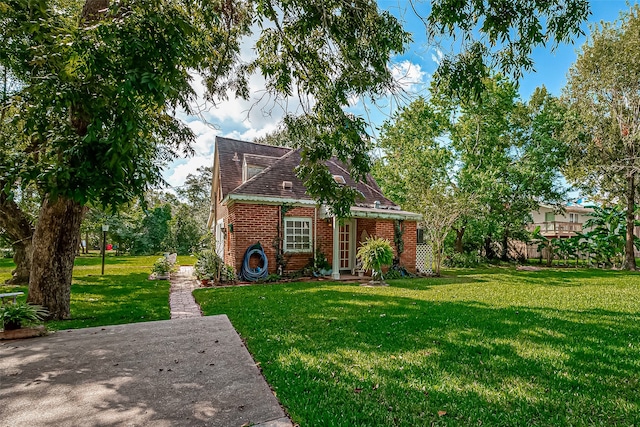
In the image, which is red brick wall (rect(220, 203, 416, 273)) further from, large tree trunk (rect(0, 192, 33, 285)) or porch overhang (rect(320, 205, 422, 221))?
large tree trunk (rect(0, 192, 33, 285))

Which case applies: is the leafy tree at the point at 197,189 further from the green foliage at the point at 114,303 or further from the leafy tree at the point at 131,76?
the leafy tree at the point at 131,76

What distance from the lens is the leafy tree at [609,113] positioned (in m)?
16.2

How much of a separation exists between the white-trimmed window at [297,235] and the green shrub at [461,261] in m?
10.2

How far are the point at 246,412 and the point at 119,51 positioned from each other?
12.9ft

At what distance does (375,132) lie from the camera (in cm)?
540

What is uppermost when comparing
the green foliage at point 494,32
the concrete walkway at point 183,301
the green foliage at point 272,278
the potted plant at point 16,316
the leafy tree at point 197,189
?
the leafy tree at point 197,189

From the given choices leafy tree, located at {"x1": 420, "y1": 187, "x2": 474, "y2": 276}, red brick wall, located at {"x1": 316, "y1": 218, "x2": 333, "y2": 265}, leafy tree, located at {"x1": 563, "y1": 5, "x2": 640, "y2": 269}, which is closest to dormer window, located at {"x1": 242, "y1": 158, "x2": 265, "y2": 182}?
red brick wall, located at {"x1": 316, "y1": 218, "x2": 333, "y2": 265}

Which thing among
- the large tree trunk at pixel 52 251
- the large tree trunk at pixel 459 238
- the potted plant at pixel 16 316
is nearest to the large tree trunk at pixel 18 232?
the large tree trunk at pixel 52 251

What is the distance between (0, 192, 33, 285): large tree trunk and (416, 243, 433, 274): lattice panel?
1501cm

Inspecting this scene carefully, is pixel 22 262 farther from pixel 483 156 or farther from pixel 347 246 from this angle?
pixel 483 156

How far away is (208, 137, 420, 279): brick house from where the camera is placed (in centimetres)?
1208

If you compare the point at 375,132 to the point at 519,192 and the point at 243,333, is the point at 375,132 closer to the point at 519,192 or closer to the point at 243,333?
the point at 243,333

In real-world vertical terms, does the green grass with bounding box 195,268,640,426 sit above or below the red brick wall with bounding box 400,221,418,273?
below

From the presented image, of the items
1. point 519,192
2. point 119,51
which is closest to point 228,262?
point 119,51
